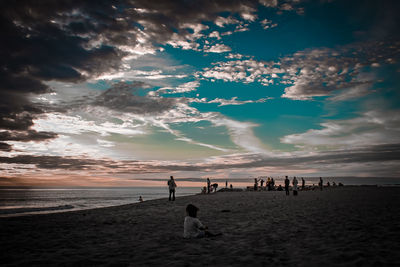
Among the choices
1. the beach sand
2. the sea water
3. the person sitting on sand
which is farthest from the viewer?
the sea water

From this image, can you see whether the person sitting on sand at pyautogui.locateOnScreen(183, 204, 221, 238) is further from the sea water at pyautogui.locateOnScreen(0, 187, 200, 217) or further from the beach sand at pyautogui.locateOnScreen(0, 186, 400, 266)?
the sea water at pyautogui.locateOnScreen(0, 187, 200, 217)

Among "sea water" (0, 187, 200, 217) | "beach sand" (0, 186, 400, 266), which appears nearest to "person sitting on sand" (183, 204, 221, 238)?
"beach sand" (0, 186, 400, 266)

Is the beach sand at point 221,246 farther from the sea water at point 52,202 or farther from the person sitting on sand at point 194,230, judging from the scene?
the sea water at point 52,202

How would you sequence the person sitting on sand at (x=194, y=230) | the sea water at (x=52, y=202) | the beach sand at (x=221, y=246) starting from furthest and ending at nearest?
the sea water at (x=52, y=202)
the person sitting on sand at (x=194, y=230)
the beach sand at (x=221, y=246)

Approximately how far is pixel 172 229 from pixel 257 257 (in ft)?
19.3

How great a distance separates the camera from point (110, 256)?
7168mm

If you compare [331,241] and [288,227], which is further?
[288,227]

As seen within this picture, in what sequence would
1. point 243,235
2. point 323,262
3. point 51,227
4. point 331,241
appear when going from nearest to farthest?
point 323,262, point 331,241, point 243,235, point 51,227

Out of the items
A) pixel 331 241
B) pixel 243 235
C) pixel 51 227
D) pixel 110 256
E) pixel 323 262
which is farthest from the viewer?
pixel 51 227

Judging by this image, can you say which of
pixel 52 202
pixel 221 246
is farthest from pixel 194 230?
pixel 52 202

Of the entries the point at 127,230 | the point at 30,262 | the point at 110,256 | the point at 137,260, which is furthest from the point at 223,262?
the point at 127,230

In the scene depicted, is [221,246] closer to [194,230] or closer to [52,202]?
[194,230]

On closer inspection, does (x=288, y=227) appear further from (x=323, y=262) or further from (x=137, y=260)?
(x=137, y=260)

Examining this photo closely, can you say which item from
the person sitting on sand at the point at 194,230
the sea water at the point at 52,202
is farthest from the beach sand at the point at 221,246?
the sea water at the point at 52,202
